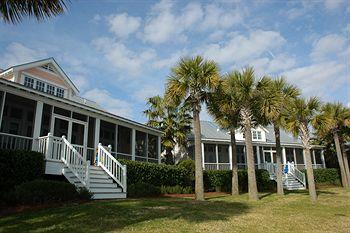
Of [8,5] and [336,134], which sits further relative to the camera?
[336,134]

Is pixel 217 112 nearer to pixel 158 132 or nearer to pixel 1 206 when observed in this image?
pixel 158 132

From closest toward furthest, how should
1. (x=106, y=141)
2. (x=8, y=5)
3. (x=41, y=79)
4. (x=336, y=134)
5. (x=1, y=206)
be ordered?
(x=8, y=5), (x=1, y=206), (x=41, y=79), (x=106, y=141), (x=336, y=134)

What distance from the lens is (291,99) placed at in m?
18.8

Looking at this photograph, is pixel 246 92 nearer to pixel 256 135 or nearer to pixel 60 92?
pixel 60 92

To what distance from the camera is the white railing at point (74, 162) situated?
13.8 metres

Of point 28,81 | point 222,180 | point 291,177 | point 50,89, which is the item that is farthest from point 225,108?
point 291,177

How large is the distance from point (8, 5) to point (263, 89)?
14307 mm

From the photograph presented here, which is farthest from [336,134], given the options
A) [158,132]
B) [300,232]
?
[300,232]

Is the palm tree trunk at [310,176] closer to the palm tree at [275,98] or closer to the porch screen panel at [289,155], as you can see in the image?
the palm tree at [275,98]

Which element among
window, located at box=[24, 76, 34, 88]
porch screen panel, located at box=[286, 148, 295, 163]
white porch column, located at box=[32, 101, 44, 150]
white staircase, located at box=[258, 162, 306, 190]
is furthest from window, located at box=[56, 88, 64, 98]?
porch screen panel, located at box=[286, 148, 295, 163]

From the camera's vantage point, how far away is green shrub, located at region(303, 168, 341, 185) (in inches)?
1350

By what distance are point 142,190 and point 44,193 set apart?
6.13 m

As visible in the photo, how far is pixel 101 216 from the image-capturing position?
30.1 feet

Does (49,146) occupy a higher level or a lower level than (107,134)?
lower
